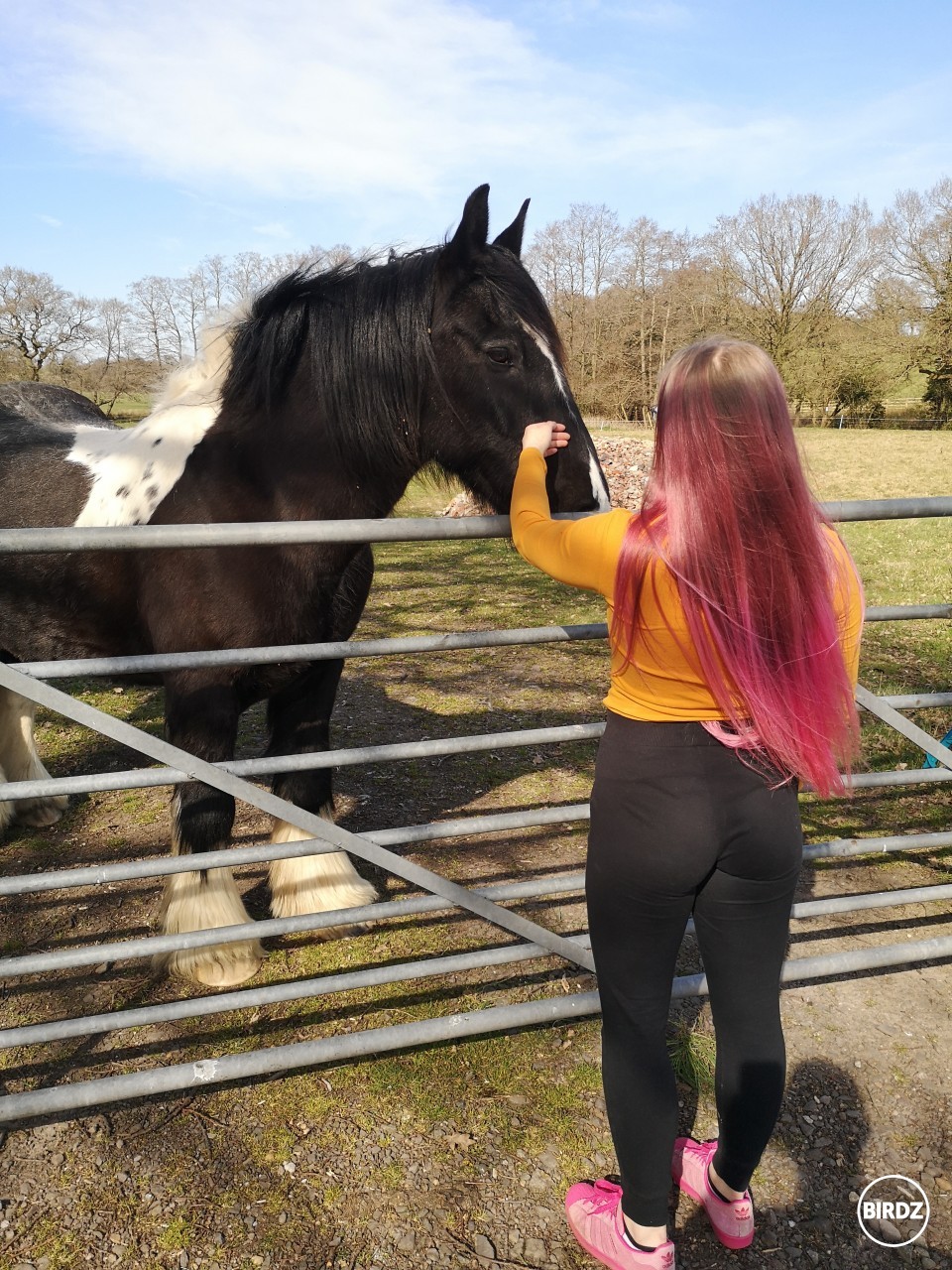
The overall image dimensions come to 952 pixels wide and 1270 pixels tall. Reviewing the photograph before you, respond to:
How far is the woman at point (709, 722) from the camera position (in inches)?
58.7

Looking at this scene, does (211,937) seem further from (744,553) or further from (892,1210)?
(892,1210)

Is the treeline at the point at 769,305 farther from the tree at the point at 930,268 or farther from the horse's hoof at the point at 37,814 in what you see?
the horse's hoof at the point at 37,814

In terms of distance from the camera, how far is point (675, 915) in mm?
1657

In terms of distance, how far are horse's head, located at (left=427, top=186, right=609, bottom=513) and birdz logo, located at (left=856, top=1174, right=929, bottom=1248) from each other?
2.12 m

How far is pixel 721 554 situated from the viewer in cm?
148

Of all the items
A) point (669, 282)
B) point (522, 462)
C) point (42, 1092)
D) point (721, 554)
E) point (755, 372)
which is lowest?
point (42, 1092)

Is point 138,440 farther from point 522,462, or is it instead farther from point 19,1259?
point 19,1259

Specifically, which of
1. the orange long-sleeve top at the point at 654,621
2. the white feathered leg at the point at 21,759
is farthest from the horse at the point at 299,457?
the white feathered leg at the point at 21,759

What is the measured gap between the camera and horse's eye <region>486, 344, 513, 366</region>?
2.70 m

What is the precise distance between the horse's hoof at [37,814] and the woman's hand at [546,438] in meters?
3.54

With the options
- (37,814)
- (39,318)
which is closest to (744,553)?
(37,814)

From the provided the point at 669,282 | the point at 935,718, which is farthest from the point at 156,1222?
the point at 669,282

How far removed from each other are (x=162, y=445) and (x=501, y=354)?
1.46 m

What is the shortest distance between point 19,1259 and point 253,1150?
59 centimetres
